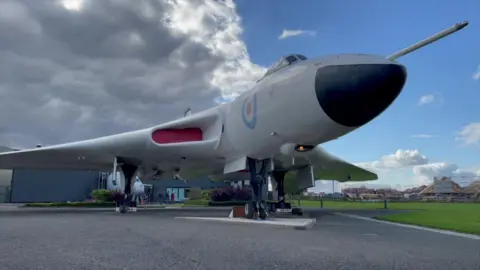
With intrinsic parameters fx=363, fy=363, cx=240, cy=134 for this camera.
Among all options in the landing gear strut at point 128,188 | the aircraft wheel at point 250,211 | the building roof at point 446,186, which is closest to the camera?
the aircraft wheel at point 250,211

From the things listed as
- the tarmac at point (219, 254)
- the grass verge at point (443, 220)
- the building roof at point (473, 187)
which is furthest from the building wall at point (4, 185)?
the building roof at point (473, 187)

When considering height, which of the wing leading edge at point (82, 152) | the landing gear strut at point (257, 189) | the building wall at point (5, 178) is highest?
the building wall at point (5, 178)

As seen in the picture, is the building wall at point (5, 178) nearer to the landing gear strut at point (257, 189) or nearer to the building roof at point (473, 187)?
the landing gear strut at point (257, 189)

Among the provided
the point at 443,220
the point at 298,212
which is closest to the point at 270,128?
the point at 298,212

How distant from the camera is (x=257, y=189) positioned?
383 inches

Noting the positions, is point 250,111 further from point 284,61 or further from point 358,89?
point 358,89

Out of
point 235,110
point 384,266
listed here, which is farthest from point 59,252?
point 235,110

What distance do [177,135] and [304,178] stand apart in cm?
547

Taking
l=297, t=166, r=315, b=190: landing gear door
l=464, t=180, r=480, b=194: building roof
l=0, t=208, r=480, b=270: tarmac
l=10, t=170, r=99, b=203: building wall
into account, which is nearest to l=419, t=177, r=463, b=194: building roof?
l=464, t=180, r=480, b=194: building roof

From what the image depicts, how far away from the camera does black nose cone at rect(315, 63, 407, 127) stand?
6.32 m

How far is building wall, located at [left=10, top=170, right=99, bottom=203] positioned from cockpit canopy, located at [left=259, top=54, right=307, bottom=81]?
4016 centimetres

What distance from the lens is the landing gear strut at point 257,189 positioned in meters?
9.64

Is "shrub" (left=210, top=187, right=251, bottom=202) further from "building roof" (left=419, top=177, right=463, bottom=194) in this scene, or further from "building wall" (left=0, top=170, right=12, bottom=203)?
"building roof" (left=419, top=177, right=463, bottom=194)

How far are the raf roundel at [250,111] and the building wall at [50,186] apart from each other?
39243mm
